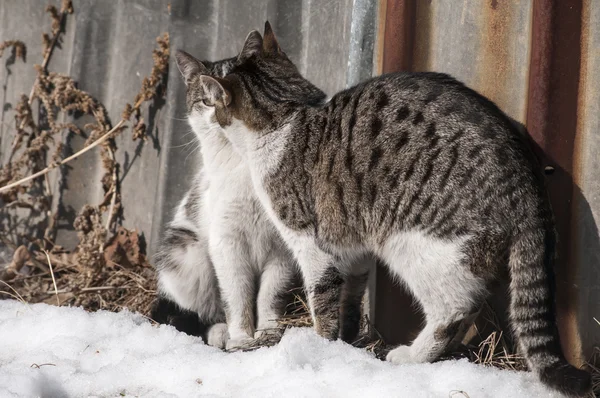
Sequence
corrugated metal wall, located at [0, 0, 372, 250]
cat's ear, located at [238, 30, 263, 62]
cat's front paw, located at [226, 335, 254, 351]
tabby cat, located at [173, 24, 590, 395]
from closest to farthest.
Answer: tabby cat, located at [173, 24, 590, 395] < cat's front paw, located at [226, 335, 254, 351] < cat's ear, located at [238, 30, 263, 62] < corrugated metal wall, located at [0, 0, 372, 250]

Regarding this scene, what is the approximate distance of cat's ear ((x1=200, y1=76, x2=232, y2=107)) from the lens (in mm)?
3375

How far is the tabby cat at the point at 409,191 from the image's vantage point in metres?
2.79

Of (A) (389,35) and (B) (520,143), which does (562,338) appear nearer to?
(B) (520,143)

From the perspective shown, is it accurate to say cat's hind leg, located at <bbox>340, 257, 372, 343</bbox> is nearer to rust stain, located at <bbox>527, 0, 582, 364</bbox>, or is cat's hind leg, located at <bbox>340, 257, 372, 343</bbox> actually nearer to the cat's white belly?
the cat's white belly

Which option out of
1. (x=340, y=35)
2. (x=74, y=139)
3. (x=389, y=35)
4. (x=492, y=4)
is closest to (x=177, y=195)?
(x=74, y=139)

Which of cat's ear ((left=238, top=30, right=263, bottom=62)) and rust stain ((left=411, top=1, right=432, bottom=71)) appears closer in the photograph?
rust stain ((left=411, top=1, right=432, bottom=71))

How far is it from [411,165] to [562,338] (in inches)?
37.9

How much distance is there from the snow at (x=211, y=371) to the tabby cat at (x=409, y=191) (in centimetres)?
24

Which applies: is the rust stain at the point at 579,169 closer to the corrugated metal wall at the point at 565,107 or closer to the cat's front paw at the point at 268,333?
the corrugated metal wall at the point at 565,107

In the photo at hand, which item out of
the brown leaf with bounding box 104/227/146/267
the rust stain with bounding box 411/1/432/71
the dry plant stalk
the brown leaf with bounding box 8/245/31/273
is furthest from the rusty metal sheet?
the brown leaf with bounding box 8/245/31/273

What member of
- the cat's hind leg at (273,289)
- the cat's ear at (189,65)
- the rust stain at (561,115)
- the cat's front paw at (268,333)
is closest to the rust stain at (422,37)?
the rust stain at (561,115)

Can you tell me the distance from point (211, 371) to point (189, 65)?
5.40 feet

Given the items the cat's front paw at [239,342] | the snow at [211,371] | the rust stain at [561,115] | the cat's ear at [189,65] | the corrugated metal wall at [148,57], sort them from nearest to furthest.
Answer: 1. the snow at [211,371]
2. the rust stain at [561,115]
3. the cat's front paw at [239,342]
4. the cat's ear at [189,65]
5. the corrugated metal wall at [148,57]

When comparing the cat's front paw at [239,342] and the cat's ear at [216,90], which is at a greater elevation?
the cat's ear at [216,90]
